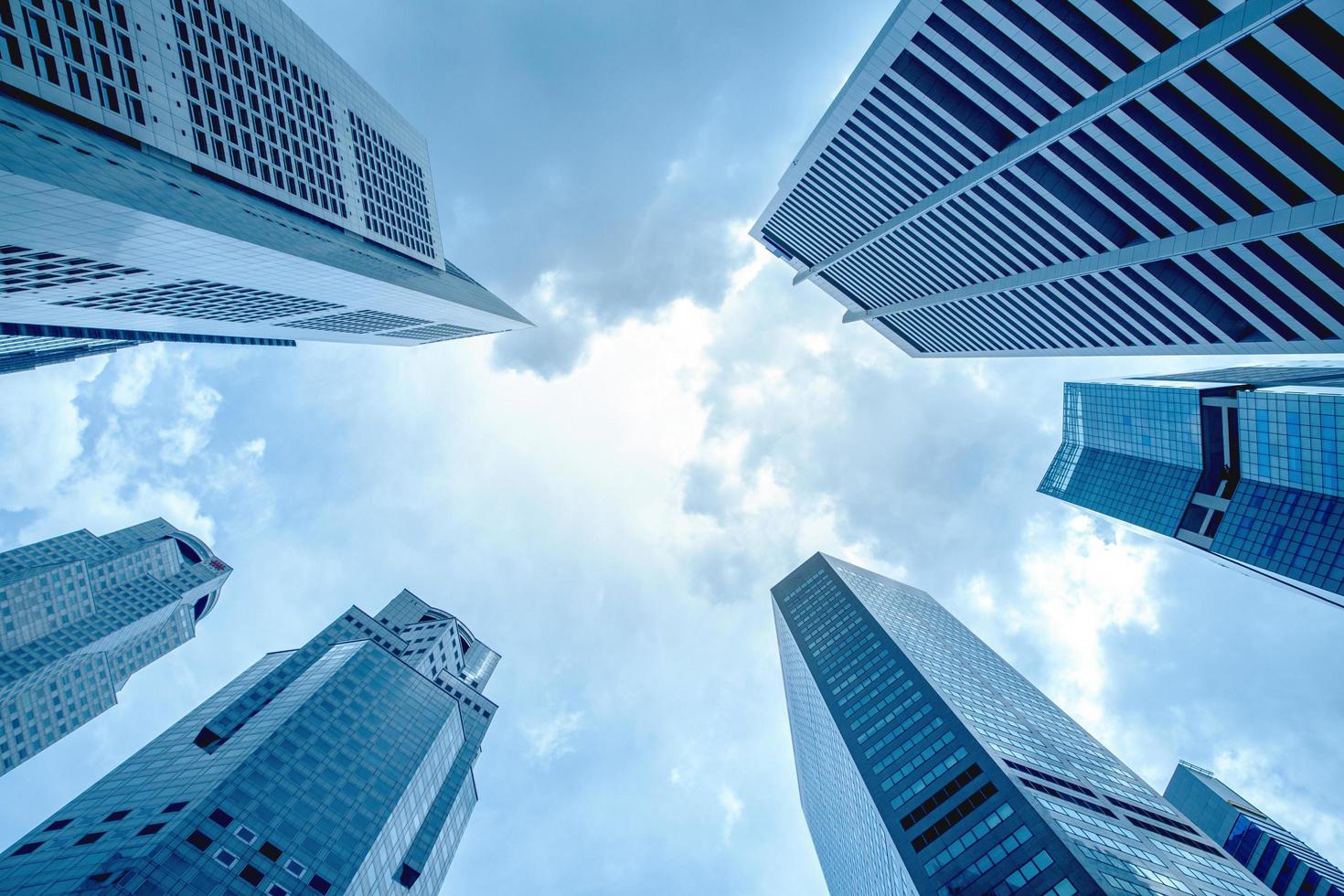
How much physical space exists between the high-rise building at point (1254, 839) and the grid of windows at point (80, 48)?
160235mm

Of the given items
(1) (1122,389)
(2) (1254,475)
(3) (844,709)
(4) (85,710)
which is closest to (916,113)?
(2) (1254,475)

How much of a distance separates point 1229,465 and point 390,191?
117m

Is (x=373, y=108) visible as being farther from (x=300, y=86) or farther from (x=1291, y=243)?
(x=1291, y=243)

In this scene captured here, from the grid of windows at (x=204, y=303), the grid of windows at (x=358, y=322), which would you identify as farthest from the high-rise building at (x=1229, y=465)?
the grid of windows at (x=204, y=303)

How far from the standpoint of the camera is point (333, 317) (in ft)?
254

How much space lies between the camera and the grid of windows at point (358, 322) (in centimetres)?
7744

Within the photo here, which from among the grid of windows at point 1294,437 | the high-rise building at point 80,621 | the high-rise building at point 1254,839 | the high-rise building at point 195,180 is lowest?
the high-rise building at point 1254,839

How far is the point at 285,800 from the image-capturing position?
5772 centimetres

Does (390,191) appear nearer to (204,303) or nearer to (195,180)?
(204,303)

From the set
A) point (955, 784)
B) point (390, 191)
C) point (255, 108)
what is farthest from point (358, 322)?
point (955, 784)

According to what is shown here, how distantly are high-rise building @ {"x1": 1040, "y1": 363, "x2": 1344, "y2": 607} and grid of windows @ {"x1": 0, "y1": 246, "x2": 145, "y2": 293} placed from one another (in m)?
114

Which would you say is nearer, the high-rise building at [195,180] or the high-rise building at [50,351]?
the high-rise building at [195,180]

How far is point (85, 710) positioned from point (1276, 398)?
221082mm

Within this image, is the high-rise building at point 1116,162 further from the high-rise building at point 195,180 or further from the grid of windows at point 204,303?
the grid of windows at point 204,303
